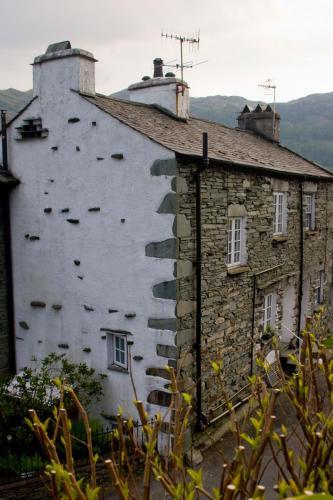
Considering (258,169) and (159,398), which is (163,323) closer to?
(159,398)

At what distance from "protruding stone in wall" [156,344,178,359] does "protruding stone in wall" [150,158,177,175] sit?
3.35 meters

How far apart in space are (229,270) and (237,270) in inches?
10.2

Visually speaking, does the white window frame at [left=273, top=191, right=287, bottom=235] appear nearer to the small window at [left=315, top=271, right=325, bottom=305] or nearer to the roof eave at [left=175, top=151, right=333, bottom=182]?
the roof eave at [left=175, top=151, right=333, bottom=182]

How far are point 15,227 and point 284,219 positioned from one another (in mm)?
7503

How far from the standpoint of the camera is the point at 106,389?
1021 cm

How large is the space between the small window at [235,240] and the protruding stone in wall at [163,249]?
8.15 ft

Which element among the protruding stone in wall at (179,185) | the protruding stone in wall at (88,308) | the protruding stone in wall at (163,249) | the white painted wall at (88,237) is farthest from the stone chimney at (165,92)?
the protruding stone in wall at (88,308)

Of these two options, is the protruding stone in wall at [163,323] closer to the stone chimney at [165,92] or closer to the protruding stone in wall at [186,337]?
the protruding stone in wall at [186,337]

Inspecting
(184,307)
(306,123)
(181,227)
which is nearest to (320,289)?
(184,307)

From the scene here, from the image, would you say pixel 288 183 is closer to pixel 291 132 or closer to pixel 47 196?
pixel 47 196

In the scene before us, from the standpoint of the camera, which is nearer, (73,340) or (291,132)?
(73,340)

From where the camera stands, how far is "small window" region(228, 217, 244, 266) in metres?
11.1

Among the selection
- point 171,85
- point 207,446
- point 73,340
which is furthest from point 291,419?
point 171,85

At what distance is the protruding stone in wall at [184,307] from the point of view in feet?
29.8
